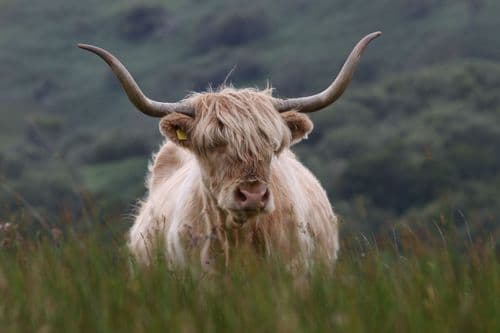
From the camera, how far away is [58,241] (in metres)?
6.20

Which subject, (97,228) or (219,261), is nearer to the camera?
(97,228)

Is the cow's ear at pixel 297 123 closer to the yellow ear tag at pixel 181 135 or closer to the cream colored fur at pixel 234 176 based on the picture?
the cream colored fur at pixel 234 176

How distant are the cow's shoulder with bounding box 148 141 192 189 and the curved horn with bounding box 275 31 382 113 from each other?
1.80 meters

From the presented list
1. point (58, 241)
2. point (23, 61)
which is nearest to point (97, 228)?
point (58, 241)

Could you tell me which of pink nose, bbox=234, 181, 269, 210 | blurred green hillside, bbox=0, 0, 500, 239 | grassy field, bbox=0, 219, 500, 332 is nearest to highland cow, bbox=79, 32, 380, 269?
pink nose, bbox=234, 181, 269, 210

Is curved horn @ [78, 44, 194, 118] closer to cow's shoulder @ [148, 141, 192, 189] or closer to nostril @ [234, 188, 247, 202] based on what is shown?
nostril @ [234, 188, 247, 202]

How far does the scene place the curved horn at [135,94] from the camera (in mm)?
7645

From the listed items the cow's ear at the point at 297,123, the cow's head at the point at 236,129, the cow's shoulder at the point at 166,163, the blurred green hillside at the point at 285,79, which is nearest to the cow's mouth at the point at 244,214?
the cow's head at the point at 236,129

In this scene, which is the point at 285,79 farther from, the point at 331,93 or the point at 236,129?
the point at 236,129

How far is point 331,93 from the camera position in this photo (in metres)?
8.07

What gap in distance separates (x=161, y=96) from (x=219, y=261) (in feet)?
340

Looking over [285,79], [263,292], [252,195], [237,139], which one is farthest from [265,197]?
[285,79]

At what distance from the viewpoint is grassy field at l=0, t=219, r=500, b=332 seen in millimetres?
4586

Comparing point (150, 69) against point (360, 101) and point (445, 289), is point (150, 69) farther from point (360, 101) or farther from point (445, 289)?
point (445, 289)
